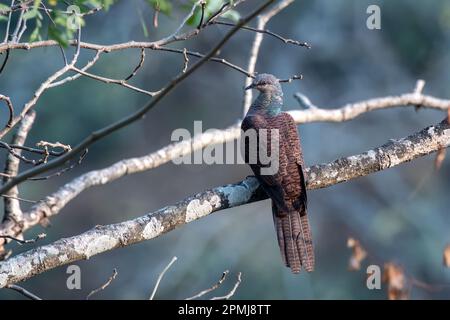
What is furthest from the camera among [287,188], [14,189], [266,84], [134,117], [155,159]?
[266,84]

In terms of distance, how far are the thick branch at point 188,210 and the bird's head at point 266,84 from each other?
122 centimetres

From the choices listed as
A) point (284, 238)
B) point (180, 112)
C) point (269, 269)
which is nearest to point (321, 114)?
point (284, 238)

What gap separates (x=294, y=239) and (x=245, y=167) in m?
9.76

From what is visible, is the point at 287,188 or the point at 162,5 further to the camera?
the point at 287,188

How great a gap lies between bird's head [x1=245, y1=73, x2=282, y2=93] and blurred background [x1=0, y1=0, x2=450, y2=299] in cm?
609

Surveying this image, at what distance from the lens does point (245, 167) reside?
14523mm

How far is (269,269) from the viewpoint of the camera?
472 inches

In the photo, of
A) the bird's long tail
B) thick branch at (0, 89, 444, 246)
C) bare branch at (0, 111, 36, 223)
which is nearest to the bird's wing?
the bird's long tail

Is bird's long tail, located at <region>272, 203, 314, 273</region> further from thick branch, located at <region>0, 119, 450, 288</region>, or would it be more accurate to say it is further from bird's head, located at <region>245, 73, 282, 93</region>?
bird's head, located at <region>245, 73, 282, 93</region>

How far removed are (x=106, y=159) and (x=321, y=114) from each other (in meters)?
7.64

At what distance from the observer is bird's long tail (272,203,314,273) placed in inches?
186

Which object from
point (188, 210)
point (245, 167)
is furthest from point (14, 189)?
point (245, 167)

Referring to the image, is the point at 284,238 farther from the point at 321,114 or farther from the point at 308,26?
the point at 308,26

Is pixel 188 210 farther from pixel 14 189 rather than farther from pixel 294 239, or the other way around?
pixel 14 189
